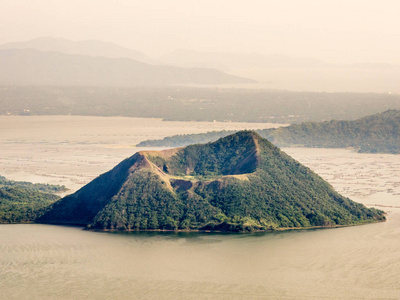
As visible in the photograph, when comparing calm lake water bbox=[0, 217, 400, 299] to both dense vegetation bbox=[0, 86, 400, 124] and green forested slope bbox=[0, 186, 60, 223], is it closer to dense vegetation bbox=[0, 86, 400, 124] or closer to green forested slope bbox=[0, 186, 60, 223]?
green forested slope bbox=[0, 186, 60, 223]

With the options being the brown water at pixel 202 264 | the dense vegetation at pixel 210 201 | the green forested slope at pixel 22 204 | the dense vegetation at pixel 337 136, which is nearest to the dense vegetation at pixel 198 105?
the dense vegetation at pixel 337 136

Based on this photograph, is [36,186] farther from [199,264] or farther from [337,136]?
[337,136]

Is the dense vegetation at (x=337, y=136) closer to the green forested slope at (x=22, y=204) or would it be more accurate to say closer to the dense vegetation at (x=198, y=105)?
the dense vegetation at (x=198, y=105)

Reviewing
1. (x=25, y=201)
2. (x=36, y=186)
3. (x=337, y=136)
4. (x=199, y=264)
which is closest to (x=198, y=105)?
(x=337, y=136)

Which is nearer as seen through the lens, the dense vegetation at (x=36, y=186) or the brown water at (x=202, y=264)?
the brown water at (x=202, y=264)

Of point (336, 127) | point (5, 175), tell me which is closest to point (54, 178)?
point (5, 175)

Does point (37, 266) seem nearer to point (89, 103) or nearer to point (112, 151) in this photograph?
point (112, 151)
